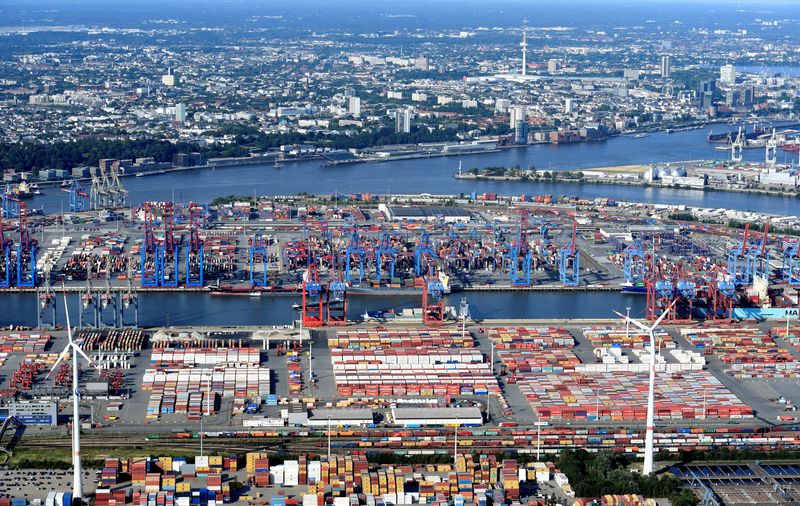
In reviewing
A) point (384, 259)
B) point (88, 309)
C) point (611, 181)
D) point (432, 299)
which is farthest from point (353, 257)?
point (611, 181)

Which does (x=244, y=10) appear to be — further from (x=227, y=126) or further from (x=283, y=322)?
(x=283, y=322)

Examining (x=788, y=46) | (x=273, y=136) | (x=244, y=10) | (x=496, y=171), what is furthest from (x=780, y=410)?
(x=244, y=10)

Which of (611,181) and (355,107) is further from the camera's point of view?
(355,107)

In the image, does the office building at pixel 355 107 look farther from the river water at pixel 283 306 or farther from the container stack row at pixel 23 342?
the container stack row at pixel 23 342

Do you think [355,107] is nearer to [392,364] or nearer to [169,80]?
[169,80]

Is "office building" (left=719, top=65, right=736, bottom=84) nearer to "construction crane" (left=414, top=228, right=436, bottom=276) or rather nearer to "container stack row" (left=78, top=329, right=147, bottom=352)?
"construction crane" (left=414, top=228, right=436, bottom=276)

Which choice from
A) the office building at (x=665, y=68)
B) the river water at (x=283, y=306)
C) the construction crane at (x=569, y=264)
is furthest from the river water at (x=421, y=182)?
the office building at (x=665, y=68)

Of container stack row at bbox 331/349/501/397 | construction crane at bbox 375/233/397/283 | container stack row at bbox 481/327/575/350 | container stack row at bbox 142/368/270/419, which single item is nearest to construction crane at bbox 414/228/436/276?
construction crane at bbox 375/233/397/283
